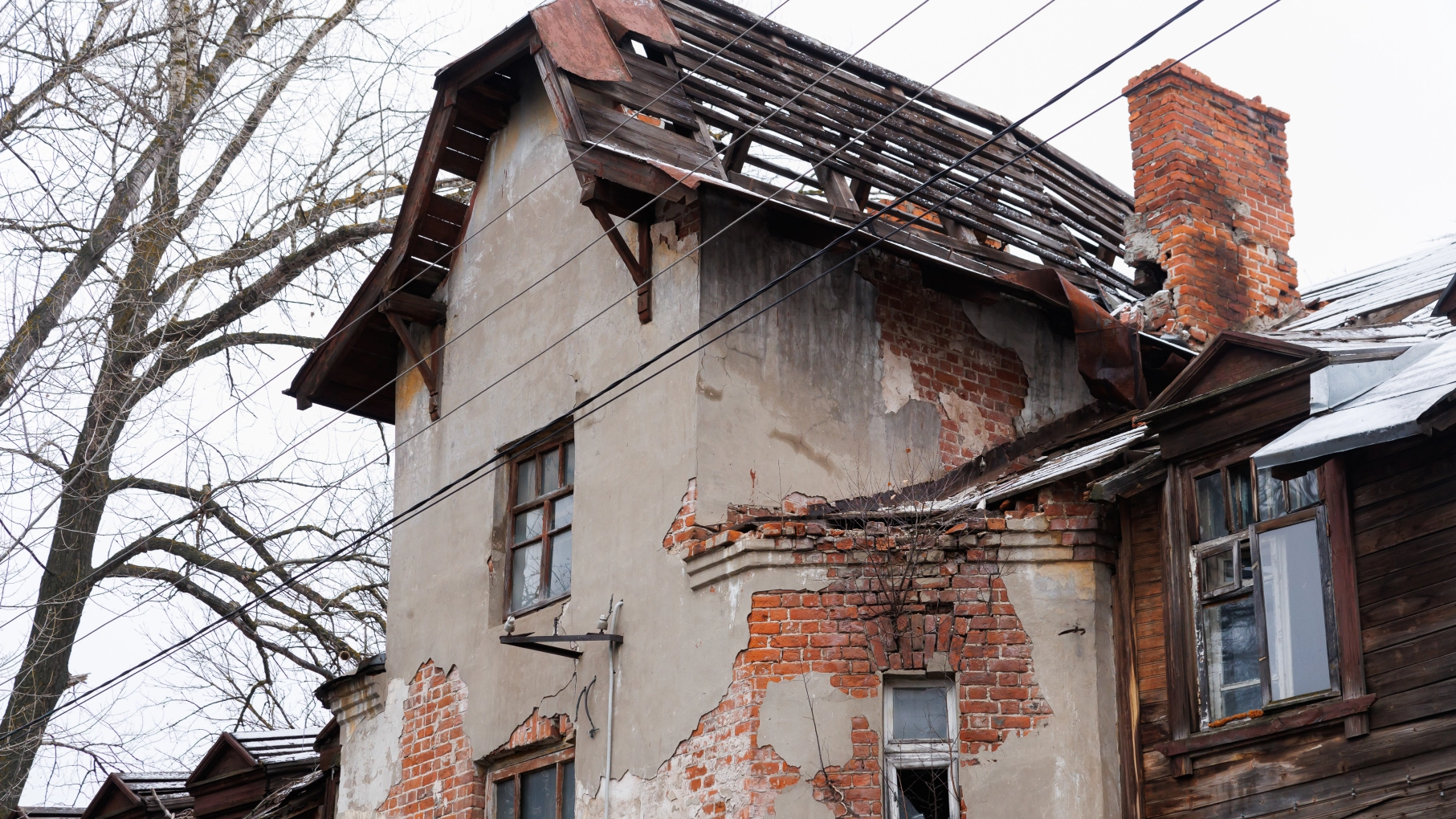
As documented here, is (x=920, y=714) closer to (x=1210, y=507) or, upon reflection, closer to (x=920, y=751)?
(x=920, y=751)

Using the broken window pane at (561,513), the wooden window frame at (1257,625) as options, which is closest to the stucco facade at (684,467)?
the broken window pane at (561,513)

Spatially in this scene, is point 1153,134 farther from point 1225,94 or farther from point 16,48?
point 16,48

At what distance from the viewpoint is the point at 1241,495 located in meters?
9.61

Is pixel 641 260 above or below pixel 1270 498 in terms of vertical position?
above

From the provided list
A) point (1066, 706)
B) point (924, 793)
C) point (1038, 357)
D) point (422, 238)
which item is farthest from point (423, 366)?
point (1066, 706)

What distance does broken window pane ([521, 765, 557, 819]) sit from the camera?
11.6 m

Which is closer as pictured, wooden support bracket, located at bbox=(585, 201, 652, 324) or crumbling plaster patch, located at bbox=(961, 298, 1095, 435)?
wooden support bracket, located at bbox=(585, 201, 652, 324)

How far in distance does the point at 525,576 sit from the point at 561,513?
2.07 ft

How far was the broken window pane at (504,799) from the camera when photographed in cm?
1201

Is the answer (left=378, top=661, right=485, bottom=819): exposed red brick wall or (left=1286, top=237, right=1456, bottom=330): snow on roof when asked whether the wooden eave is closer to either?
(left=378, top=661, right=485, bottom=819): exposed red brick wall

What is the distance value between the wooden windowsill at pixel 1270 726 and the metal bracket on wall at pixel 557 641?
3776 millimetres

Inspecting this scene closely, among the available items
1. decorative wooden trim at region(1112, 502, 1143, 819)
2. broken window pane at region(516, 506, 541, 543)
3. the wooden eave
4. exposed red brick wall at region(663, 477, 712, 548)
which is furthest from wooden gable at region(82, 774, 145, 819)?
decorative wooden trim at region(1112, 502, 1143, 819)

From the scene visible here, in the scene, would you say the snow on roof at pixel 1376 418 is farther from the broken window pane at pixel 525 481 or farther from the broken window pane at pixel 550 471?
the broken window pane at pixel 525 481

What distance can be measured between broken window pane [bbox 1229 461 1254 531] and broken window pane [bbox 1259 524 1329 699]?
272mm
